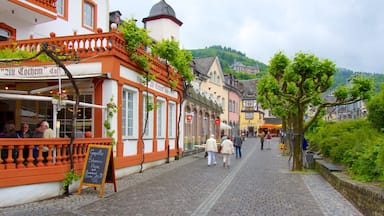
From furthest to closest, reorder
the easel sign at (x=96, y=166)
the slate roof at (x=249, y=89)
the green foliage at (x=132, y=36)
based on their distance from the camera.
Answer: the slate roof at (x=249, y=89) < the green foliage at (x=132, y=36) < the easel sign at (x=96, y=166)

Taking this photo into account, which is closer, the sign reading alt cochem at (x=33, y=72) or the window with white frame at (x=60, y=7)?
the sign reading alt cochem at (x=33, y=72)

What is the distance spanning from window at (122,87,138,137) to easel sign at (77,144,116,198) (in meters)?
4.44

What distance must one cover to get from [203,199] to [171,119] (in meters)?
12.9

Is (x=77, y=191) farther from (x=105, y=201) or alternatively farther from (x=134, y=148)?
(x=134, y=148)

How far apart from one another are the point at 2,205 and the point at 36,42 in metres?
6.67

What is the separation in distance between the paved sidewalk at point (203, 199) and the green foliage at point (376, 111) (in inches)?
141

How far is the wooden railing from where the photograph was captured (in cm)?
939

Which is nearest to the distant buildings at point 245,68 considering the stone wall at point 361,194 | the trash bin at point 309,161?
the trash bin at point 309,161

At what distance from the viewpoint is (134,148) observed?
650 inches

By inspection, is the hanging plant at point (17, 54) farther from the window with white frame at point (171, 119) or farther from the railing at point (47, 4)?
the window with white frame at point (171, 119)

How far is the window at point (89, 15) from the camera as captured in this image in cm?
2314

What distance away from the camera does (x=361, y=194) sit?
9.05 metres

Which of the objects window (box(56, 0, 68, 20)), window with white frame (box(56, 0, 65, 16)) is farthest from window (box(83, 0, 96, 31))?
window with white frame (box(56, 0, 65, 16))

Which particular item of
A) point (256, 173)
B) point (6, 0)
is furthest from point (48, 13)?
point (256, 173)
